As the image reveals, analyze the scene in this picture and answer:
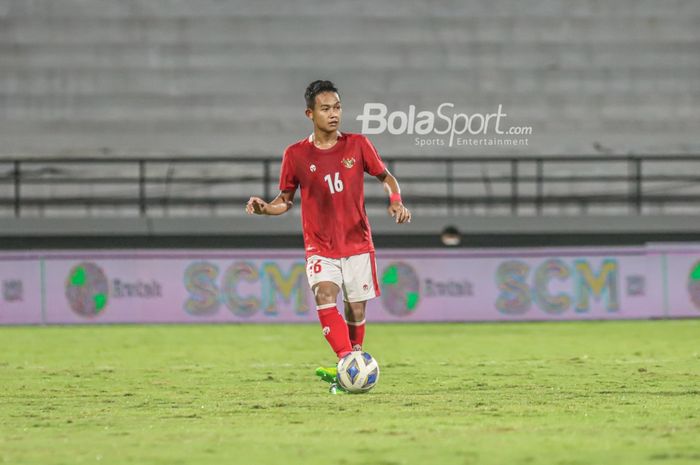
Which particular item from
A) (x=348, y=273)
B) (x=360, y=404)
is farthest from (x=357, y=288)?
(x=360, y=404)

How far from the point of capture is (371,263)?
856 cm

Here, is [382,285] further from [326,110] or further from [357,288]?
[326,110]

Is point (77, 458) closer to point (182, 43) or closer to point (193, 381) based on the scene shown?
point (193, 381)

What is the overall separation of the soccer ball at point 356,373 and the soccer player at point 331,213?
202 millimetres

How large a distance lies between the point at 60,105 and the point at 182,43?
2488mm

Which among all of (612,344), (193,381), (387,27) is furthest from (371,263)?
(387,27)

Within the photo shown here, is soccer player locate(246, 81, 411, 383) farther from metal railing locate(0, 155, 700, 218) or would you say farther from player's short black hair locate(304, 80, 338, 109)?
metal railing locate(0, 155, 700, 218)

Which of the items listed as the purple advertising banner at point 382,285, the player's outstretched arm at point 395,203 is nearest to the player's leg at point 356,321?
the player's outstretched arm at point 395,203

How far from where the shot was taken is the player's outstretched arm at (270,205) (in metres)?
8.23

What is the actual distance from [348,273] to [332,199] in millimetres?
511

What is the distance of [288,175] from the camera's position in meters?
8.64

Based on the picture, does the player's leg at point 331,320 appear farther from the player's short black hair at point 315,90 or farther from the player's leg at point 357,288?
the player's short black hair at point 315,90

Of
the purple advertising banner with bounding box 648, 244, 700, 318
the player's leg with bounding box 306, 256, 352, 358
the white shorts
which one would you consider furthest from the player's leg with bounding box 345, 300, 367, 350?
the purple advertising banner with bounding box 648, 244, 700, 318

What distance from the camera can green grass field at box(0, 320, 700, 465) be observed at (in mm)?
5512
